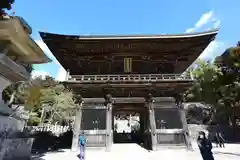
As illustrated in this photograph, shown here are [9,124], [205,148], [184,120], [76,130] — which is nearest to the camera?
[205,148]

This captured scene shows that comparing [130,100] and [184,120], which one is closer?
[184,120]

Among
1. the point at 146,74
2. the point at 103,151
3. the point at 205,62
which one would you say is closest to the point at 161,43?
the point at 146,74

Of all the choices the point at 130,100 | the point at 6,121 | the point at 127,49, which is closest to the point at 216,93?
the point at 130,100

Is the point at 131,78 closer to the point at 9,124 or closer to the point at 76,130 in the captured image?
the point at 76,130

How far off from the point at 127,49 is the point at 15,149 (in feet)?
35.9

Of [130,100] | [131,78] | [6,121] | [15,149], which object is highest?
[131,78]

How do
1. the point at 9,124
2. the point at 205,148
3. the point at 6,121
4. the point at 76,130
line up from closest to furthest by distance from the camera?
the point at 205,148
the point at 6,121
the point at 9,124
the point at 76,130

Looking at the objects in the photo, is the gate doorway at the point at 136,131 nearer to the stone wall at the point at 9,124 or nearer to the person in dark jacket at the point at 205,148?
the stone wall at the point at 9,124

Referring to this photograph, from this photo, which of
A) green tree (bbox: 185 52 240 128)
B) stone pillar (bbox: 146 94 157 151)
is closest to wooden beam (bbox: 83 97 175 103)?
stone pillar (bbox: 146 94 157 151)

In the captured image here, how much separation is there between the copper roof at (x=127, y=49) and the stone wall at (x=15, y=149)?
8444 mm

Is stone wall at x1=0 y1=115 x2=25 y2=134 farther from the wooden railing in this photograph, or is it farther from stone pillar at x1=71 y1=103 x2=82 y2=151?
the wooden railing

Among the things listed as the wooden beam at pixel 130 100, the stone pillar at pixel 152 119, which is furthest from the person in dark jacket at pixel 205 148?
the wooden beam at pixel 130 100

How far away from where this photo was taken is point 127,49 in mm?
15656

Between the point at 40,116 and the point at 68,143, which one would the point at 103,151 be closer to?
the point at 68,143
